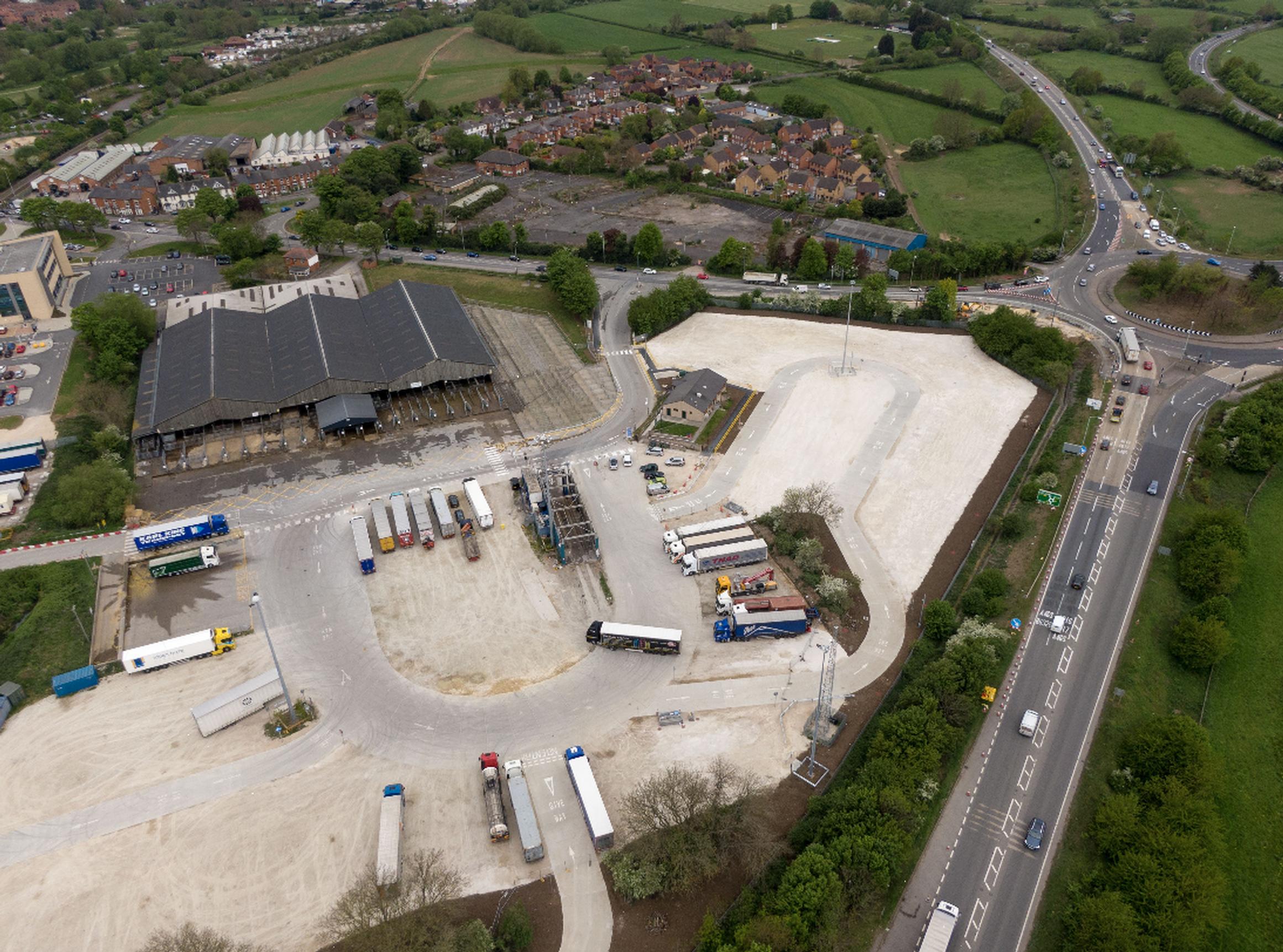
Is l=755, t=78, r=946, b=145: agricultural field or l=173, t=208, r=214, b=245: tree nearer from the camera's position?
l=173, t=208, r=214, b=245: tree

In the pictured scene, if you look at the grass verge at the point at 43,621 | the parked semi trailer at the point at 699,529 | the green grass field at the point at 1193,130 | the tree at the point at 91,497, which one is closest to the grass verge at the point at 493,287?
the parked semi trailer at the point at 699,529

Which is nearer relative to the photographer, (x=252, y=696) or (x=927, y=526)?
(x=252, y=696)

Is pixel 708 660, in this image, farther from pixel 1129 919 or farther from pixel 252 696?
pixel 252 696

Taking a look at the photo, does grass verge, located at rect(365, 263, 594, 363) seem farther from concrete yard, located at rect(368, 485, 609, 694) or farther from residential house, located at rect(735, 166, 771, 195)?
residential house, located at rect(735, 166, 771, 195)

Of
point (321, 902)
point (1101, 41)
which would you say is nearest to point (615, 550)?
point (321, 902)

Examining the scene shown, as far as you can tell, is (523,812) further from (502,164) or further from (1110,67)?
(1110,67)

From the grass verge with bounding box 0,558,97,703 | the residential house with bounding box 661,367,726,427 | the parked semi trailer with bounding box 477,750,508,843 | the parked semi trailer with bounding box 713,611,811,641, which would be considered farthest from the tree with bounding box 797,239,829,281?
the grass verge with bounding box 0,558,97,703
